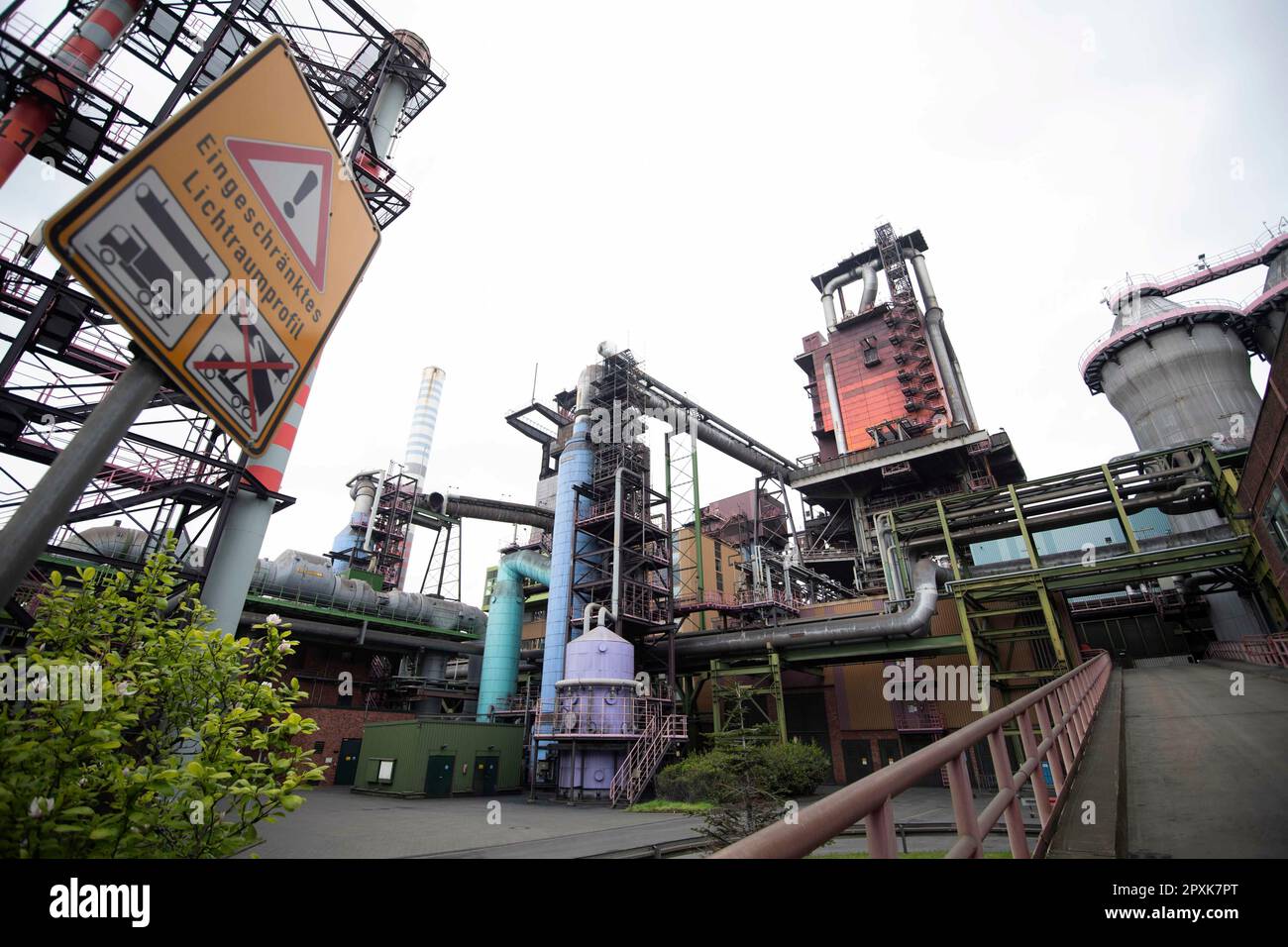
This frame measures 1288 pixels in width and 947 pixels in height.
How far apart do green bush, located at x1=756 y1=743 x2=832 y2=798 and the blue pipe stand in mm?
9504

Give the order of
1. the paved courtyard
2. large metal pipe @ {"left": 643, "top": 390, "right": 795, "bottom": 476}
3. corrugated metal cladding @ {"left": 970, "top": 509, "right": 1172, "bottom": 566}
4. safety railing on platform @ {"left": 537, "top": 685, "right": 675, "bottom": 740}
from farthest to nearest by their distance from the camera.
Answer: corrugated metal cladding @ {"left": 970, "top": 509, "right": 1172, "bottom": 566}, large metal pipe @ {"left": 643, "top": 390, "right": 795, "bottom": 476}, safety railing on platform @ {"left": 537, "top": 685, "right": 675, "bottom": 740}, the paved courtyard

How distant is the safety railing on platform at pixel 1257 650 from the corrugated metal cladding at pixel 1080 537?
10540 mm

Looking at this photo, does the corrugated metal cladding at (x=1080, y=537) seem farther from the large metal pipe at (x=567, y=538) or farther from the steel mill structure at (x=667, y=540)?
the large metal pipe at (x=567, y=538)

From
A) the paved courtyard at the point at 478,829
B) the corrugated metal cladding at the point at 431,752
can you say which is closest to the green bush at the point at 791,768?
Result: the paved courtyard at the point at 478,829

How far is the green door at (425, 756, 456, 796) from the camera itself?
21250mm

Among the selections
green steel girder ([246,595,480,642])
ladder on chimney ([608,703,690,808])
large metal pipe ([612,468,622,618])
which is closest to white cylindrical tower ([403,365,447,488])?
green steel girder ([246,595,480,642])

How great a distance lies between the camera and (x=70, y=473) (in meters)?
1.78

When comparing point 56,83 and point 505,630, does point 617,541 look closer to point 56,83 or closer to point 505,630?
point 505,630

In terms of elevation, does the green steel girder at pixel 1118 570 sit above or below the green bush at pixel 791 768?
above

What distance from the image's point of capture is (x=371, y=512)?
39656 millimetres

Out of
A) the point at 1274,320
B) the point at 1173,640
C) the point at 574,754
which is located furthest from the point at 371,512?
the point at 1274,320

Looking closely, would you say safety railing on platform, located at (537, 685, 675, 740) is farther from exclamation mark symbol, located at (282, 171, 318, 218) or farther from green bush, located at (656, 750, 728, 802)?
exclamation mark symbol, located at (282, 171, 318, 218)

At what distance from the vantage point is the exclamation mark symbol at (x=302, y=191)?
2.46 m
